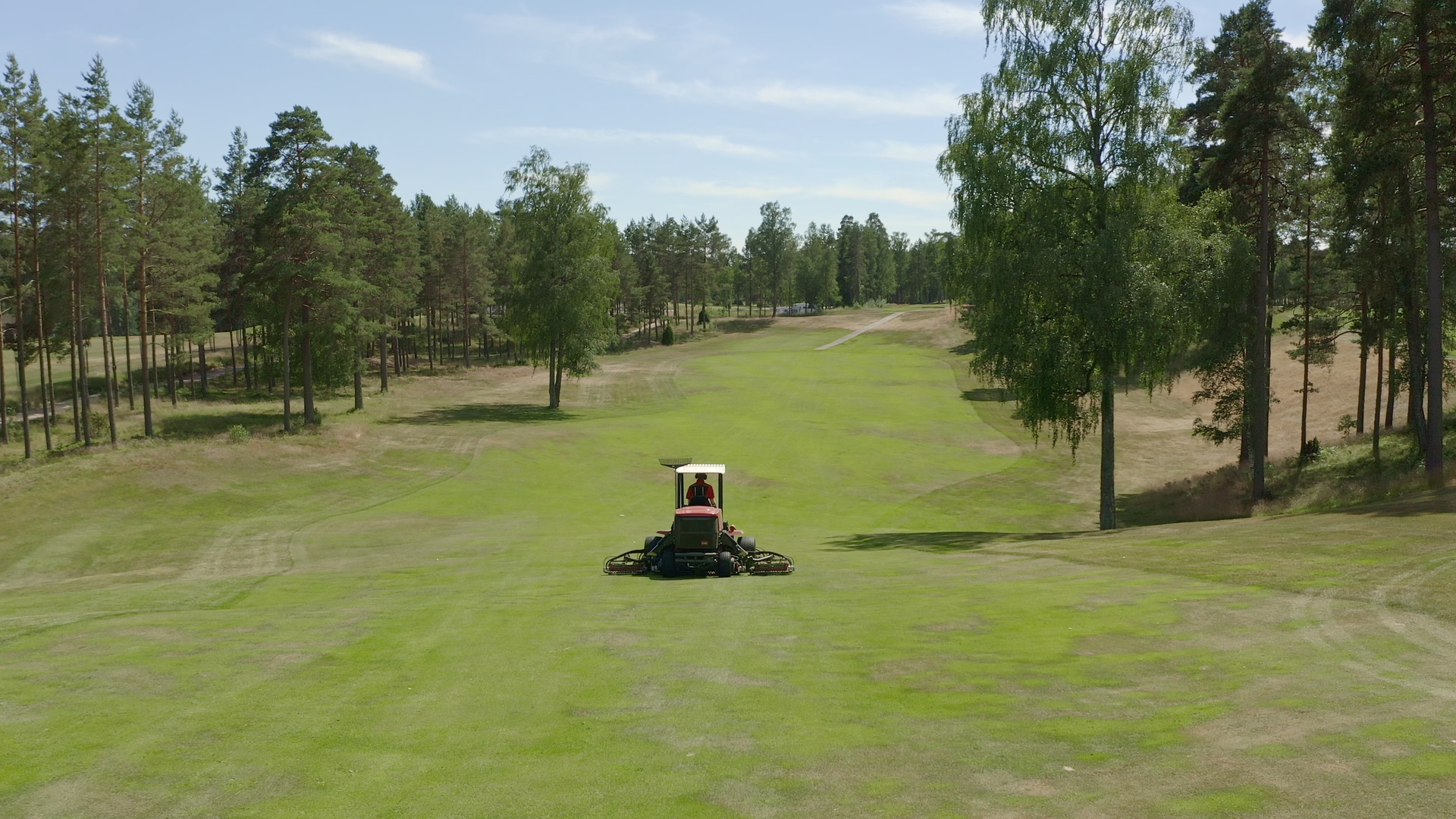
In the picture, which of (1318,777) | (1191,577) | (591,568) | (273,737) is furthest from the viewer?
(591,568)

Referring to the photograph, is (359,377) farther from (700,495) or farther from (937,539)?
(700,495)

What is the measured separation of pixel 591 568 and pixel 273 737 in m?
14.1

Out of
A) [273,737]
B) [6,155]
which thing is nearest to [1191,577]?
[273,737]

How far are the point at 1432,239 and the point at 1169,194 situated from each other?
26.3 ft

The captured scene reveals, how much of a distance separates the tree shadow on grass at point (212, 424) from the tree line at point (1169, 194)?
149ft

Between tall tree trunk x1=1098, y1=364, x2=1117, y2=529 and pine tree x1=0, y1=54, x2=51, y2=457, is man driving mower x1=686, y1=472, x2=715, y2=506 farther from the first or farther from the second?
pine tree x1=0, y1=54, x2=51, y2=457

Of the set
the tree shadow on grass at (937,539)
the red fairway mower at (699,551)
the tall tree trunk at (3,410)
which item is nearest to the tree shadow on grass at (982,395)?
the tree shadow on grass at (937,539)

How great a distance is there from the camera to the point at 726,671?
46.9ft

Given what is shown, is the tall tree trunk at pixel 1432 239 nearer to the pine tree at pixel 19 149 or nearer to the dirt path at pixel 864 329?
the pine tree at pixel 19 149

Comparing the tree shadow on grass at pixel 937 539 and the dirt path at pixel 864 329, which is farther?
the dirt path at pixel 864 329

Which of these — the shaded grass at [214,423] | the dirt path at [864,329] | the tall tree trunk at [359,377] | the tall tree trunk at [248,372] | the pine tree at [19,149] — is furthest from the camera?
the dirt path at [864,329]

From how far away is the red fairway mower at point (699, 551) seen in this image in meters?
23.3

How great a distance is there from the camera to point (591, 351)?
74.8 meters

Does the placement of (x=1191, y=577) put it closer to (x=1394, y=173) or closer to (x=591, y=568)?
(x=591, y=568)
